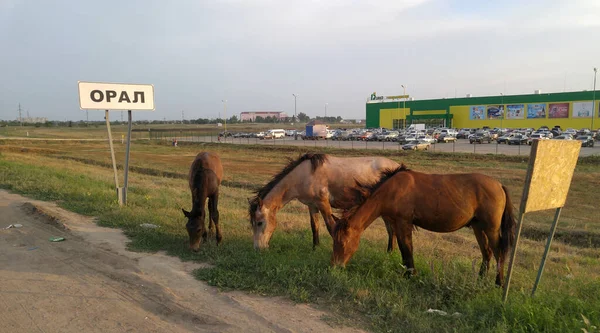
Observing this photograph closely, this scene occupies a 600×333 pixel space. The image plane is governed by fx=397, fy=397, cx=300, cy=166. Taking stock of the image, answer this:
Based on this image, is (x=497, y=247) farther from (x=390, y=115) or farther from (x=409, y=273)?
(x=390, y=115)

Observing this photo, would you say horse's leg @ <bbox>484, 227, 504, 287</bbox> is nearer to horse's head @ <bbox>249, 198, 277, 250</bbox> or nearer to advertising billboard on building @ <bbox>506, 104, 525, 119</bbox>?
horse's head @ <bbox>249, 198, 277, 250</bbox>

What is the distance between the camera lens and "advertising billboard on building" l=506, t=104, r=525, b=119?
7700 centimetres

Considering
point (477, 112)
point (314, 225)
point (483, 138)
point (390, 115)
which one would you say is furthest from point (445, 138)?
point (314, 225)

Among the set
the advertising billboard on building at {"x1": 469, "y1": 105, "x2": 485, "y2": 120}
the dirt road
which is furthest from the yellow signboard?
the advertising billboard on building at {"x1": 469, "y1": 105, "x2": 485, "y2": 120}

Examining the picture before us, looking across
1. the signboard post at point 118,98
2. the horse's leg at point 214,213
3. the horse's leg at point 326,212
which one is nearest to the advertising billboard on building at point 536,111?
the signboard post at point 118,98

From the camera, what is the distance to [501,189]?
18.5 feet

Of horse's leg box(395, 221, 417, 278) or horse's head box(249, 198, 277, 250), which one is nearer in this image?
horse's leg box(395, 221, 417, 278)

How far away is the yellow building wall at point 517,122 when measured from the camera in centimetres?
7050

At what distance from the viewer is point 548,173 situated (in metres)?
4.89

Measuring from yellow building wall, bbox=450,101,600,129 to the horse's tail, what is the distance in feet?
260

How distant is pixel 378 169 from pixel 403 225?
2597 mm

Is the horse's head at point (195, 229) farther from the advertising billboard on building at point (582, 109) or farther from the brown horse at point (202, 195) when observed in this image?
the advertising billboard on building at point (582, 109)

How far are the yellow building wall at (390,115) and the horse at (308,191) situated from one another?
89.0m

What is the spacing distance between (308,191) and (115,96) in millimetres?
7191
